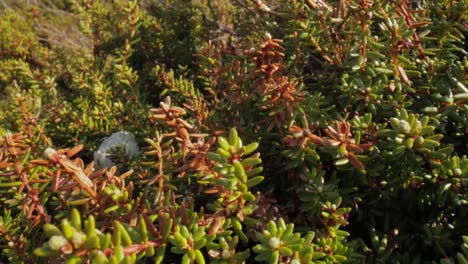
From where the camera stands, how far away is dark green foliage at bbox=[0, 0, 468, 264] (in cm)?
133

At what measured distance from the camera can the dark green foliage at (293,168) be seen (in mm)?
1334

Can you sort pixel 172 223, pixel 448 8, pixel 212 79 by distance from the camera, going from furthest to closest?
pixel 212 79 → pixel 448 8 → pixel 172 223

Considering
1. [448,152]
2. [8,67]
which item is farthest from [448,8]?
[8,67]

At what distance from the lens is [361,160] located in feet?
5.13

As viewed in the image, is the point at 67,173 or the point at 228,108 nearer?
the point at 67,173

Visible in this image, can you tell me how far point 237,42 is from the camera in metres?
3.31

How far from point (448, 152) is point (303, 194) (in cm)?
54

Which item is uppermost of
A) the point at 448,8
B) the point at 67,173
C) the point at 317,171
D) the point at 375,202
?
the point at 448,8

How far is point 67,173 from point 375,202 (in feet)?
3.92

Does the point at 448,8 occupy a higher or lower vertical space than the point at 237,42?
higher

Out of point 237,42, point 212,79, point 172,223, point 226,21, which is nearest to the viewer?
point 172,223

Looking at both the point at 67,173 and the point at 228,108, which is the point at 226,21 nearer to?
the point at 228,108

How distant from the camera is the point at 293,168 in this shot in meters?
1.79

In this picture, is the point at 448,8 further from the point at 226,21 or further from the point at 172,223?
the point at 226,21
